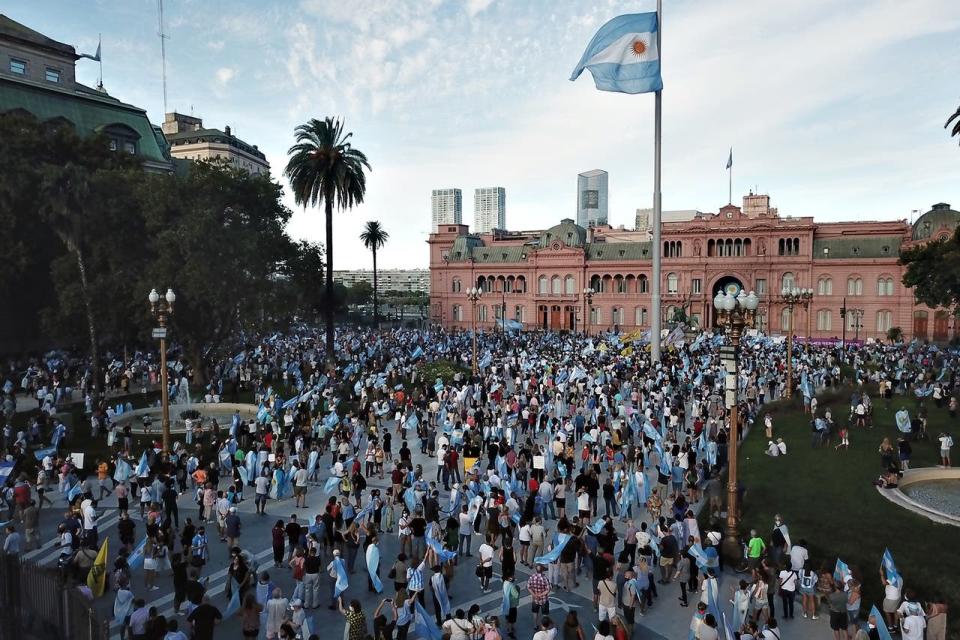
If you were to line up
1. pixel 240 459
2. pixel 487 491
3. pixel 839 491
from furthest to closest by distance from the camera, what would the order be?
pixel 240 459 → pixel 839 491 → pixel 487 491

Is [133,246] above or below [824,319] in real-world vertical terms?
above

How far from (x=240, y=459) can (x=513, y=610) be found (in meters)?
10.6

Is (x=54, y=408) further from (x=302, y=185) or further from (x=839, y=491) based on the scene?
(x=839, y=491)

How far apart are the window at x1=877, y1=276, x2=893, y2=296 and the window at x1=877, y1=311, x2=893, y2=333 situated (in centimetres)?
187

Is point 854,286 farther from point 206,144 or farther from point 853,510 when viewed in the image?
point 206,144

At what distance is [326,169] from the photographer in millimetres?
37531

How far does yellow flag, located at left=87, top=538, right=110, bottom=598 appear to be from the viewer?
11336 millimetres

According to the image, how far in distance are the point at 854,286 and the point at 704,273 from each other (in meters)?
14.4

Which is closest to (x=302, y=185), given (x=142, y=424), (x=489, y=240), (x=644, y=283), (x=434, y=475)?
(x=142, y=424)

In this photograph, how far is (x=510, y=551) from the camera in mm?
11664

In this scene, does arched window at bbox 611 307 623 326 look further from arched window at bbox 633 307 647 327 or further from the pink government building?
arched window at bbox 633 307 647 327

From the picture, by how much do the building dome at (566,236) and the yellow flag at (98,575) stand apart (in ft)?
229

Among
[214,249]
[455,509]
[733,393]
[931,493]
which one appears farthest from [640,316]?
[455,509]

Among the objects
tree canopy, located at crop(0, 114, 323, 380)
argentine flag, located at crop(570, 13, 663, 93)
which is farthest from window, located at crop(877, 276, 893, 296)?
tree canopy, located at crop(0, 114, 323, 380)
